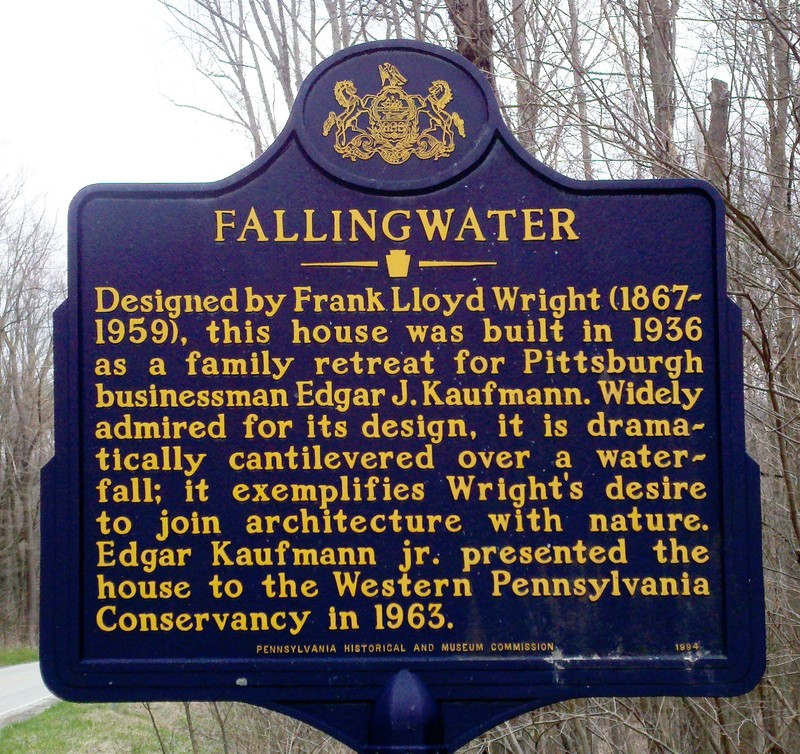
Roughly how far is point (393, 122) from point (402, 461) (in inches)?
48.9

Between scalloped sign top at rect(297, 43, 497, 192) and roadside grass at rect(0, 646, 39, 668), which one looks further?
roadside grass at rect(0, 646, 39, 668)

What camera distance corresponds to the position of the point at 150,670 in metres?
3.24

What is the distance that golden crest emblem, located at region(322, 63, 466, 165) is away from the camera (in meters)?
3.48

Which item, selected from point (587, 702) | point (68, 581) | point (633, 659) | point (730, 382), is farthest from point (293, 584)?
point (587, 702)

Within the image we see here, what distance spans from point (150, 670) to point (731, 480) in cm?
209

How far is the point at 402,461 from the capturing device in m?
3.29

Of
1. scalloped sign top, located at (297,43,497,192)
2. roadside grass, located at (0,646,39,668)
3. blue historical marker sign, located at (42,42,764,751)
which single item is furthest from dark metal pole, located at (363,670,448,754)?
roadside grass, located at (0,646,39,668)

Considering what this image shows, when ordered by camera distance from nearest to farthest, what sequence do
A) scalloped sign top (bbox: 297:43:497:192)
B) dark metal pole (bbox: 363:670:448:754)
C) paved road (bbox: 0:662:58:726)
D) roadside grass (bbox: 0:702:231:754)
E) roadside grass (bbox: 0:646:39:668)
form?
dark metal pole (bbox: 363:670:448:754) → scalloped sign top (bbox: 297:43:497:192) → roadside grass (bbox: 0:702:231:754) → paved road (bbox: 0:662:58:726) → roadside grass (bbox: 0:646:39:668)

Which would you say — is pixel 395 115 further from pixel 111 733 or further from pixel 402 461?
pixel 111 733

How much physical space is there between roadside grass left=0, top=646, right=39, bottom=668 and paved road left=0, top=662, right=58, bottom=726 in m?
2.67

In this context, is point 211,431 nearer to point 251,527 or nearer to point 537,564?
point 251,527

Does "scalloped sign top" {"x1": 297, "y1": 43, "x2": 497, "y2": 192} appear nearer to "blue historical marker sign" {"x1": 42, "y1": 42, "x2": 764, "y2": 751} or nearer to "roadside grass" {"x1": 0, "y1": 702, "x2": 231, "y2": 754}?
"blue historical marker sign" {"x1": 42, "y1": 42, "x2": 764, "y2": 751}

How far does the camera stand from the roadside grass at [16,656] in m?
26.2

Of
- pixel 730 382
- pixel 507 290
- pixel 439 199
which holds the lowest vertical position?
pixel 730 382
